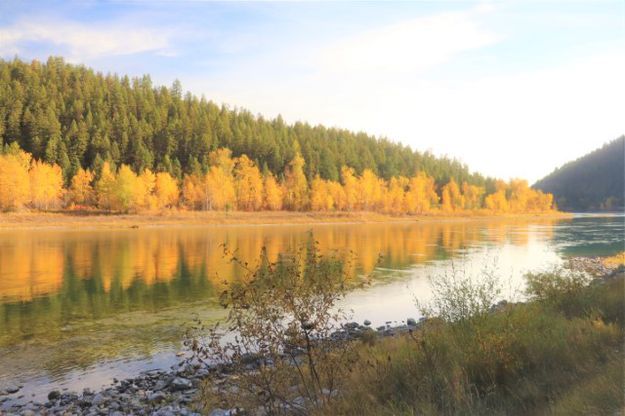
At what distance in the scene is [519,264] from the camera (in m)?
35.2

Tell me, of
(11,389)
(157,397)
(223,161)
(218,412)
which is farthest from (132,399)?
(223,161)

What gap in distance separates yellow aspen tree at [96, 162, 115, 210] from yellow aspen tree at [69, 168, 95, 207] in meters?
2.09

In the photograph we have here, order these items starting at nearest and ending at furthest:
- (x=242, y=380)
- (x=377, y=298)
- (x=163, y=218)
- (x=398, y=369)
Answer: (x=242, y=380)
(x=398, y=369)
(x=377, y=298)
(x=163, y=218)

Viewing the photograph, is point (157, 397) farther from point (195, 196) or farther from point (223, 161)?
point (223, 161)

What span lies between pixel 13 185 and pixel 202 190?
39.2 metres

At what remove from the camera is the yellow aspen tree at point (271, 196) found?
400 feet

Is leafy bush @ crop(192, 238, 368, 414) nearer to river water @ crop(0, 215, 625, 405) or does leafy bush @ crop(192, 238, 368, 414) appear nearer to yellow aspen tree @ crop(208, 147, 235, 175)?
river water @ crop(0, 215, 625, 405)

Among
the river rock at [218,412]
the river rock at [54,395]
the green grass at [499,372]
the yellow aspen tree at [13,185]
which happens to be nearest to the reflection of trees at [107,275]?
the green grass at [499,372]

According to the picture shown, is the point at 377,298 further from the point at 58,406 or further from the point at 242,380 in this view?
the point at 242,380

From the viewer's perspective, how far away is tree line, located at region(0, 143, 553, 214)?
95.8 metres

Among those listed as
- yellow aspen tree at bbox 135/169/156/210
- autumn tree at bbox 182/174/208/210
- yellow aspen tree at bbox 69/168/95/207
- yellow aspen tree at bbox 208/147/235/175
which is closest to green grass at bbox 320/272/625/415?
yellow aspen tree at bbox 135/169/156/210

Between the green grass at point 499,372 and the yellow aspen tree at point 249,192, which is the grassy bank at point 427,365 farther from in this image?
the yellow aspen tree at point 249,192

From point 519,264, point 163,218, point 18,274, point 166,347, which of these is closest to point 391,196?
point 163,218

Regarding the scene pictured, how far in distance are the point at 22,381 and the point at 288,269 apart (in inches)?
363
